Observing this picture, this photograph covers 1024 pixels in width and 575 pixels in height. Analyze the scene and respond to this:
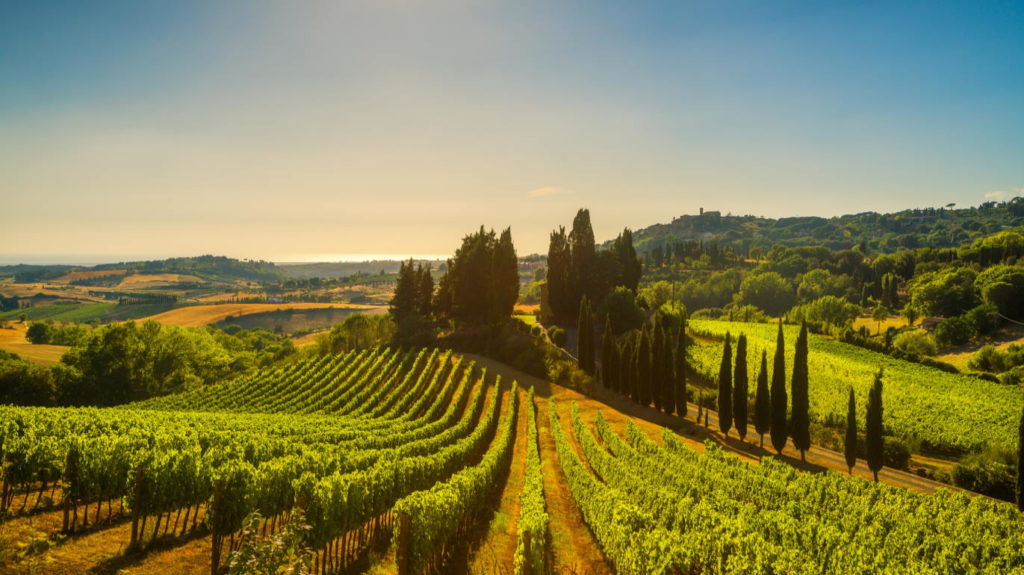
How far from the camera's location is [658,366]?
4475 centimetres

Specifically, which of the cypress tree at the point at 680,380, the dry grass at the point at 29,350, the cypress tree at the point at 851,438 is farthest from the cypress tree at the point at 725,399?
the dry grass at the point at 29,350

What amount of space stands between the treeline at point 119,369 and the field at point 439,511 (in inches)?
1604

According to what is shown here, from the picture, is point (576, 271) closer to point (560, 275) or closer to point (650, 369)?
point (560, 275)

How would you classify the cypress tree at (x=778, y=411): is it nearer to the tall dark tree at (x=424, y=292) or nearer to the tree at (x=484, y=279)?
the tree at (x=484, y=279)

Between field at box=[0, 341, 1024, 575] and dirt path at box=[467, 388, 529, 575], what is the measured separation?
0.10 metres

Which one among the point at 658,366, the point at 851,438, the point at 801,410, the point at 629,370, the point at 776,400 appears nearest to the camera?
the point at 851,438

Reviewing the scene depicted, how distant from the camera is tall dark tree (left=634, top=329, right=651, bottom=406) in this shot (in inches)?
1809

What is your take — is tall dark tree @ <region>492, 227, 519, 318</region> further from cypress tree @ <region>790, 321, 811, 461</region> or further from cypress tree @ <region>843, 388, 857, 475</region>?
cypress tree @ <region>843, 388, 857, 475</region>

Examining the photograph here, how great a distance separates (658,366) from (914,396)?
30054 mm

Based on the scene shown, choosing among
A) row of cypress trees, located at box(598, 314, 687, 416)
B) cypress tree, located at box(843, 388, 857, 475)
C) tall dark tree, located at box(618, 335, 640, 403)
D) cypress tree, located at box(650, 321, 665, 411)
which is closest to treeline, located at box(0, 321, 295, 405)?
row of cypress trees, located at box(598, 314, 687, 416)

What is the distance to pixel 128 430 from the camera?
2155cm

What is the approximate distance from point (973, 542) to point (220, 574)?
22357 millimetres

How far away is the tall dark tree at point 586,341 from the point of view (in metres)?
55.8

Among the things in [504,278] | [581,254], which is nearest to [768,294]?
[581,254]
